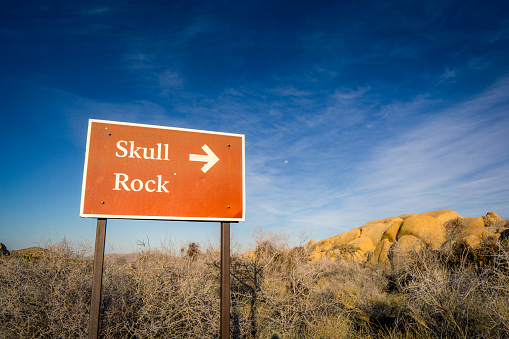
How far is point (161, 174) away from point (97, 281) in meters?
1.17

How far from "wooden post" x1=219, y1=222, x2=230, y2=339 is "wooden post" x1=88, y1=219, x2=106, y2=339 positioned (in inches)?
45.7

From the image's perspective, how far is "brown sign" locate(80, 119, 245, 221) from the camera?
9.98 feet

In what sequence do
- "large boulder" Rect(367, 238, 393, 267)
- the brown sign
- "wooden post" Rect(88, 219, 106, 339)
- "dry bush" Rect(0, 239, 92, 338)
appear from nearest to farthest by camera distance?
1. "wooden post" Rect(88, 219, 106, 339)
2. the brown sign
3. "dry bush" Rect(0, 239, 92, 338)
4. "large boulder" Rect(367, 238, 393, 267)

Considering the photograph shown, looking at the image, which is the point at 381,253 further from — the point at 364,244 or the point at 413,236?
the point at 364,244

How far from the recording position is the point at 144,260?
724cm

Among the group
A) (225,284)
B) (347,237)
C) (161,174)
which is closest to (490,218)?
(347,237)

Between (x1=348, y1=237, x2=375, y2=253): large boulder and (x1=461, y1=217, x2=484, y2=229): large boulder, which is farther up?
(x1=461, y1=217, x2=484, y2=229): large boulder

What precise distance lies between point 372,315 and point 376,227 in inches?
737

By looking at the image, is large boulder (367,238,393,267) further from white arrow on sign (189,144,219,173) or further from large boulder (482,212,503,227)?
white arrow on sign (189,144,219,173)

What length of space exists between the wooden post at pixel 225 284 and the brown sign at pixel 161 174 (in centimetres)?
17

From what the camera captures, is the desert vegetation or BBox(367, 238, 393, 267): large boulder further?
BBox(367, 238, 393, 267): large boulder

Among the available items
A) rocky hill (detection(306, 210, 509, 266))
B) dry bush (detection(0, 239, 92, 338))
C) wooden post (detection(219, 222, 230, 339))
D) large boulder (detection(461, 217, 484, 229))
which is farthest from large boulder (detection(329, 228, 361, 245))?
wooden post (detection(219, 222, 230, 339))

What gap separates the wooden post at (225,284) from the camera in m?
3.09

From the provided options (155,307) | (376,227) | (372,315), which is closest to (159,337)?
(155,307)
